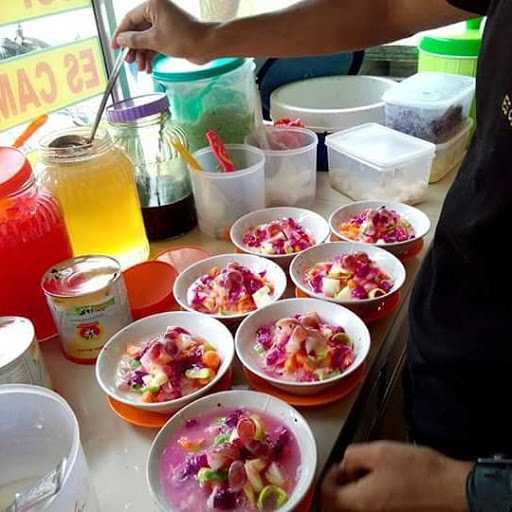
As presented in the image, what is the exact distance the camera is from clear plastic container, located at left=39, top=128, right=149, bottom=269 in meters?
0.84

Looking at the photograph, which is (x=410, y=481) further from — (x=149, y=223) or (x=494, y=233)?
(x=149, y=223)

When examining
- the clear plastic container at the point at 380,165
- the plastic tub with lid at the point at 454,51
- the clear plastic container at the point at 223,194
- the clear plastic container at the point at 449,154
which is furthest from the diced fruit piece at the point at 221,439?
the plastic tub with lid at the point at 454,51

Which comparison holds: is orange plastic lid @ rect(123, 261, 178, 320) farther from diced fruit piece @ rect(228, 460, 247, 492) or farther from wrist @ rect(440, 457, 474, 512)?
wrist @ rect(440, 457, 474, 512)

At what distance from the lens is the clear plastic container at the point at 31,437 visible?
1.79 feet

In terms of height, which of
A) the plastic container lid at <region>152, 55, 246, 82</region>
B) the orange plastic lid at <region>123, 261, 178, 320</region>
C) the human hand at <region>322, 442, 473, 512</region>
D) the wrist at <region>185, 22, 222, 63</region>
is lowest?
the human hand at <region>322, 442, 473, 512</region>

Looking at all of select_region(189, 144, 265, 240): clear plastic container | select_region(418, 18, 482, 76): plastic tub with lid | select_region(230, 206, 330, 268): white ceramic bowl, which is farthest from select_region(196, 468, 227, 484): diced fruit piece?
select_region(418, 18, 482, 76): plastic tub with lid

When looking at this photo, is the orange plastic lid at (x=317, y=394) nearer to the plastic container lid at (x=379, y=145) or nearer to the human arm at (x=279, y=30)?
the plastic container lid at (x=379, y=145)

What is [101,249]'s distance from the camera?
0.89 metres

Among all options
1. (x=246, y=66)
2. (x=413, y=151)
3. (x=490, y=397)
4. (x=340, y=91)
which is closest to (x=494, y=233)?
(x=490, y=397)

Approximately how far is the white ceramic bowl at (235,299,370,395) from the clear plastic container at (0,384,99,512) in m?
0.21

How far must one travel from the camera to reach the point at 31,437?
572 millimetres

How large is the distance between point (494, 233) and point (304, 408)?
27 cm

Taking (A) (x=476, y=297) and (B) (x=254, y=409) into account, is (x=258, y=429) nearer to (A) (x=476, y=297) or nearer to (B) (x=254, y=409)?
(B) (x=254, y=409)

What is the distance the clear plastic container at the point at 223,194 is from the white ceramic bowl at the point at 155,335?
27 centimetres
